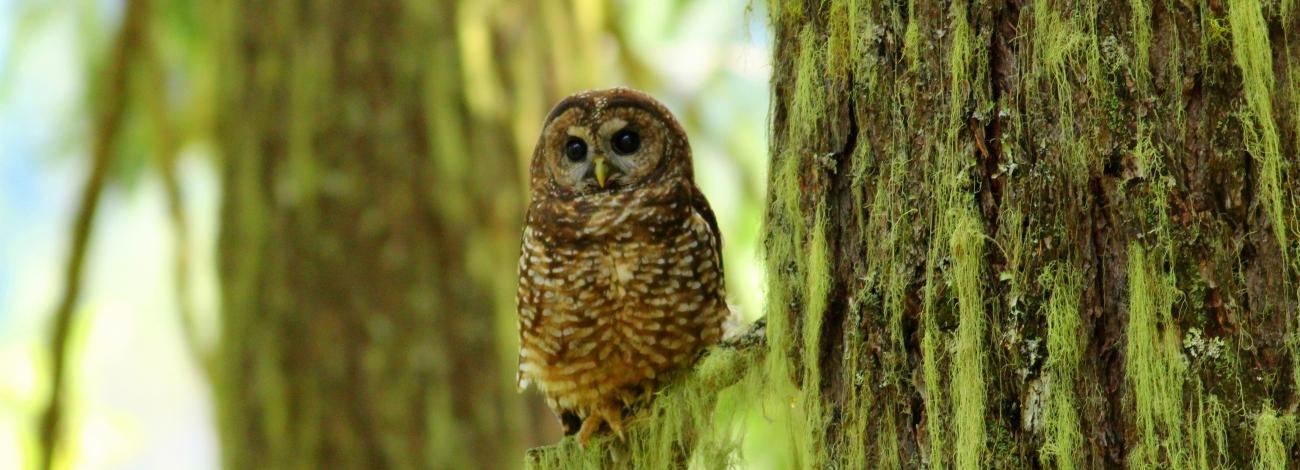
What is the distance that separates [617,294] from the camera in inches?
130

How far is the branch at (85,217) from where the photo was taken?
471 cm

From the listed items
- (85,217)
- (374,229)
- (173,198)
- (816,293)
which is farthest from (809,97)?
(173,198)

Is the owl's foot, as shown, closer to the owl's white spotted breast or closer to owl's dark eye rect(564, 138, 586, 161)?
the owl's white spotted breast

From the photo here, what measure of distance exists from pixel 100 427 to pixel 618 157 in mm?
4551

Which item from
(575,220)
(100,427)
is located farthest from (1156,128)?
(100,427)

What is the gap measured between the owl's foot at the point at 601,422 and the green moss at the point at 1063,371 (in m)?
1.34

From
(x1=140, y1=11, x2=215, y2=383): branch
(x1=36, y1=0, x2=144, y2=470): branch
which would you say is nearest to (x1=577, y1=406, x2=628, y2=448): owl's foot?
(x1=36, y1=0, x2=144, y2=470): branch

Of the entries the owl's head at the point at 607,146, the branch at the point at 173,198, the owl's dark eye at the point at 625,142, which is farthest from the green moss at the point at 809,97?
the branch at the point at 173,198

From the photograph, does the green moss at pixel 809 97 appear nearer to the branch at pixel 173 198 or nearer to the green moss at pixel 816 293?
the green moss at pixel 816 293

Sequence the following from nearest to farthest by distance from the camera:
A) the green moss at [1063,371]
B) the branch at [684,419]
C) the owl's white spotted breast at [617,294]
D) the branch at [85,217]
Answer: the green moss at [1063,371] → the branch at [684,419] → the owl's white spotted breast at [617,294] → the branch at [85,217]

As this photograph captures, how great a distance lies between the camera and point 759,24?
8.32ft

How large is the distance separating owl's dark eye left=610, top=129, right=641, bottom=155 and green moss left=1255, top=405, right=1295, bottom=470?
2.17 metres

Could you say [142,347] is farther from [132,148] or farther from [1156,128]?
[1156,128]

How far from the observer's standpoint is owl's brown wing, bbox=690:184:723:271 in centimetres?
340
